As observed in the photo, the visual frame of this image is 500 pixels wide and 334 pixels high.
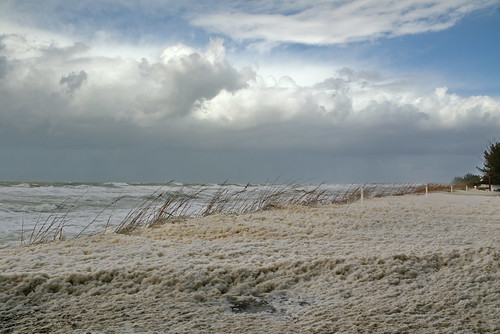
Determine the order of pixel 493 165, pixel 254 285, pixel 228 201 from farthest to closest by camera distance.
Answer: pixel 493 165, pixel 228 201, pixel 254 285

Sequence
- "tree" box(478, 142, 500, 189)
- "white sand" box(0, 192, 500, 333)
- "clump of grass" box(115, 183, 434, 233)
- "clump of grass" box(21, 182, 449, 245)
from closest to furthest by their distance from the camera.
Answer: "white sand" box(0, 192, 500, 333) → "clump of grass" box(21, 182, 449, 245) → "clump of grass" box(115, 183, 434, 233) → "tree" box(478, 142, 500, 189)

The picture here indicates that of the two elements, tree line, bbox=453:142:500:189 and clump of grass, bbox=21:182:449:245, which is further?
tree line, bbox=453:142:500:189

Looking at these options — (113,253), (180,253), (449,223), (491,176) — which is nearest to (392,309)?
(180,253)

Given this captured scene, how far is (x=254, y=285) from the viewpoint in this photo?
114 inches

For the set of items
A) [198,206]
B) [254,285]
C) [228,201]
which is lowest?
[254,285]

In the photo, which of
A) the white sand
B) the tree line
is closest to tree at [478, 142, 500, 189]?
the tree line

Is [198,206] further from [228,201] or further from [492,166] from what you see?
[492,166]

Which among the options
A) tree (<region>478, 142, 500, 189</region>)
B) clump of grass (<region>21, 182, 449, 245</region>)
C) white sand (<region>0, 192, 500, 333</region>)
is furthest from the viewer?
tree (<region>478, 142, 500, 189</region>)

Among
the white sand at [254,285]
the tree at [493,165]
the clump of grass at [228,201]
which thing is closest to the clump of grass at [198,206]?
the clump of grass at [228,201]

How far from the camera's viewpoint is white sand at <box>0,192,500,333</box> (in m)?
2.27

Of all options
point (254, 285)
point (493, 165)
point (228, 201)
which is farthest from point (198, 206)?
point (493, 165)

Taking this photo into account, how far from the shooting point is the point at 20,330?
7.30 feet

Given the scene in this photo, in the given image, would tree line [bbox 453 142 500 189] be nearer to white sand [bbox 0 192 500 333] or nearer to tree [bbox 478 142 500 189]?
tree [bbox 478 142 500 189]

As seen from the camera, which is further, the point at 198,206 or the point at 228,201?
the point at 198,206
